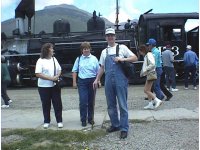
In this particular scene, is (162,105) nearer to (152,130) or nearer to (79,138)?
(152,130)

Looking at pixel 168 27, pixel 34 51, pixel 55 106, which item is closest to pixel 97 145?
pixel 55 106

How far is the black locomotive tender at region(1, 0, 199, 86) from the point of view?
16688 mm

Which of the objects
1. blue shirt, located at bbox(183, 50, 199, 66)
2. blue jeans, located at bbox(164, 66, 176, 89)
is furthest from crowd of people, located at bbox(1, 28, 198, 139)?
blue shirt, located at bbox(183, 50, 199, 66)

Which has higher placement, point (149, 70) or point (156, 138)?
point (149, 70)

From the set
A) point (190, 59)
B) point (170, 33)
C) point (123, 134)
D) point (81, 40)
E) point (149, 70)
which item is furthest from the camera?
point (81, 40)

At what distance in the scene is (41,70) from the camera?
723cm

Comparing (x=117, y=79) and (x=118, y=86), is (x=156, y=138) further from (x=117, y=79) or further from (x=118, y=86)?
(x=117, y=79)

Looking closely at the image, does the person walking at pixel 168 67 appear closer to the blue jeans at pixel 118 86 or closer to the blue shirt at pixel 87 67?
the blue shirt at pixel 87 67

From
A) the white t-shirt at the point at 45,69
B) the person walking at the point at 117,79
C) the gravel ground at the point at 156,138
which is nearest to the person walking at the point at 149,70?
the gravel ground at the point at 156,138

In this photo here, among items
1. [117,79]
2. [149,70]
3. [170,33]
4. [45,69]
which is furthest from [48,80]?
[170,33]

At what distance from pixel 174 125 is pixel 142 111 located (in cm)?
170

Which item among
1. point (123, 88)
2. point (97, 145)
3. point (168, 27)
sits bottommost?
point (97, 145)

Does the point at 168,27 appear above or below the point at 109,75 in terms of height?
above

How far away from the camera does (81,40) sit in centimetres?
1808
